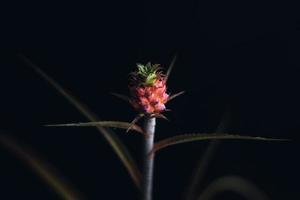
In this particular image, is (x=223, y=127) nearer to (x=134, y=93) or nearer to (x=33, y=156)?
(x=134, y=93)

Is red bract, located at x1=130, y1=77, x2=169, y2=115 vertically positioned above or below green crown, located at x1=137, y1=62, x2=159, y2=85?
below

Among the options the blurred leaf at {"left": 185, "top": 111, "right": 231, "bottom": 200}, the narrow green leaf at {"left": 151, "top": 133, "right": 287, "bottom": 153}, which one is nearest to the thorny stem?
the narrow green leaf at {"left": 151, "top": 133, "right": 287, "bottom": 153}

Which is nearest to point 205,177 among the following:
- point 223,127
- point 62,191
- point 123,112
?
point 223,127

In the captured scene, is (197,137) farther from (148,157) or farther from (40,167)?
(40,167)

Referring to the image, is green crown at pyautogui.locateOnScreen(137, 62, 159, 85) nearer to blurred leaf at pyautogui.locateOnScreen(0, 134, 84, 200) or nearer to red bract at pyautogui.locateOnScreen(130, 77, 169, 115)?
red bract at pyautogui.locateOnScreen(130, 77, 169, 115)

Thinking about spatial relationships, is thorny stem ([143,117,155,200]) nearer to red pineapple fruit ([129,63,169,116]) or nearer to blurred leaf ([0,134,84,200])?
red pineapple fruit ([129,63,169,116])

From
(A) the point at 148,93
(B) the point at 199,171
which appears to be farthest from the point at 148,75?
(B) the point at 199,171

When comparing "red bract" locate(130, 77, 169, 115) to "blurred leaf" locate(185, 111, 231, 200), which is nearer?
"red bract" locate(130, 77, 169, 115)
